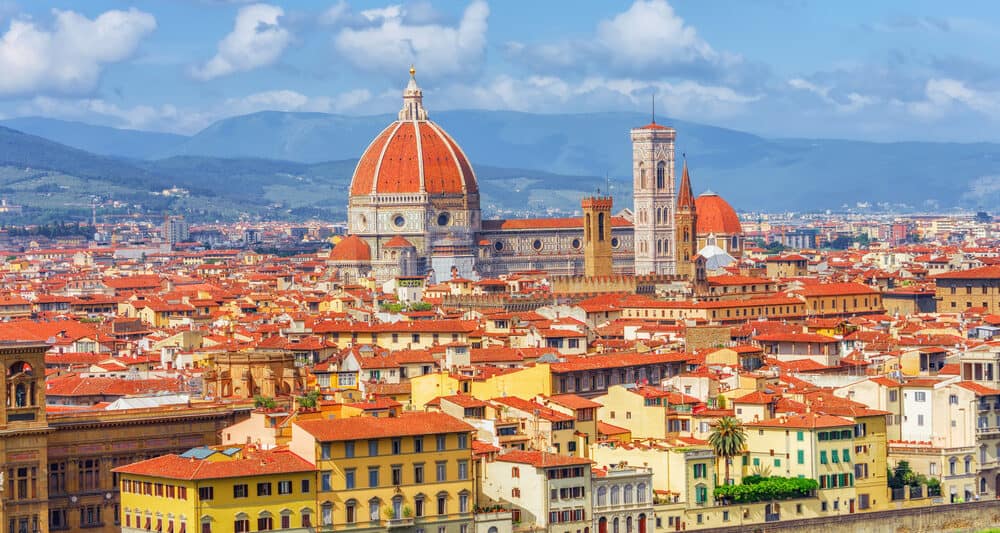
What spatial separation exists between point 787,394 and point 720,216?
4690 inches

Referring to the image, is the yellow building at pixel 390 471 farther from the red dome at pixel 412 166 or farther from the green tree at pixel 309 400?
the red dome at pixel 412 166

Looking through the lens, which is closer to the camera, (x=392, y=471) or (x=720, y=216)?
(x=392, y=471)

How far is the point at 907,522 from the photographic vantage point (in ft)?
181

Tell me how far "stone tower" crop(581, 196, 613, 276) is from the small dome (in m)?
14.7

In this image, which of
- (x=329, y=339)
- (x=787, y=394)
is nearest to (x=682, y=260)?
(x=329, y=339)

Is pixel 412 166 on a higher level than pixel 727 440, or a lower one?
higher

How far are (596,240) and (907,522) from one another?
295 feet

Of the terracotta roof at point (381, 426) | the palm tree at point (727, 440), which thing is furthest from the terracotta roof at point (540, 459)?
the palm tree at point (727, 440)

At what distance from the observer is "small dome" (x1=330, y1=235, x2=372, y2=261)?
150000mm

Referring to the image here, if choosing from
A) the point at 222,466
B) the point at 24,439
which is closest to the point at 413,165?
the point at 24,439

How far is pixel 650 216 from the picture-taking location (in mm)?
161375

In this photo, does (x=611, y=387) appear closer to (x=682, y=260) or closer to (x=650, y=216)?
(x=682, y=260)

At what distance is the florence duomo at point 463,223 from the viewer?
15238 cm

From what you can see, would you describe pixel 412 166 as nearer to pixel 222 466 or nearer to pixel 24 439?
pixel 24 439
